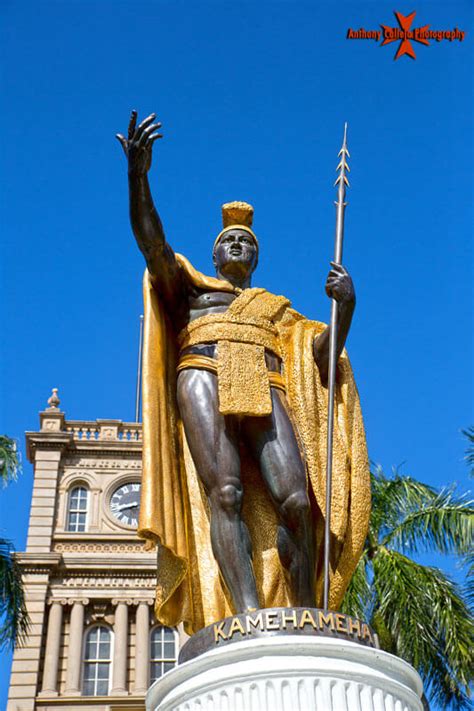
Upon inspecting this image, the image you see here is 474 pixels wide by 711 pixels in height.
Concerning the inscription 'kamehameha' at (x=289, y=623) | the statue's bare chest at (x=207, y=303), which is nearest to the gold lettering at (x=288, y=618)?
the inscription 'kamehameha' at (x=289, y=623)

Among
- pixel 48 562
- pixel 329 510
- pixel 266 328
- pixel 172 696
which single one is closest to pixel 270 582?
pixel 329 510

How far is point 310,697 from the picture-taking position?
4.72 meters

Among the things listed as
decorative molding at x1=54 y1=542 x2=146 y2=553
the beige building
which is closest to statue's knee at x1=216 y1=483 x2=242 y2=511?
the beige building

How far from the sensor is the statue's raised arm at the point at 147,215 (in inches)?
239

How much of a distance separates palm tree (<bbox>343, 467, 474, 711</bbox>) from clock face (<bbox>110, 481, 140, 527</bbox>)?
78.8 feet

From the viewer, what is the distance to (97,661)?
118ft

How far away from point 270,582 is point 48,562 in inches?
1259

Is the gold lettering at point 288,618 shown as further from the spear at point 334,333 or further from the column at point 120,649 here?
the column at point 120,649

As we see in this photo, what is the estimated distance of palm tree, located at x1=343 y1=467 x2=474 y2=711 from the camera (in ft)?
46.7

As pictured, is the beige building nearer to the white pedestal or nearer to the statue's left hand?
the statue's left hand

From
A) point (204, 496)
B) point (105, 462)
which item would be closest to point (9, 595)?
point (204, 496)

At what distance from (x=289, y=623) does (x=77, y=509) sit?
115 ft

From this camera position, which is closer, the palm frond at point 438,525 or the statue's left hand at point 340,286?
the statue's left hand at point 340,286

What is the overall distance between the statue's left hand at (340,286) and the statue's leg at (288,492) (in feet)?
2.67
